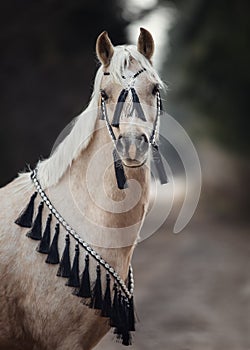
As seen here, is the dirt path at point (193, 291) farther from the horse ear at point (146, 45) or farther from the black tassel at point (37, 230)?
the horse ear at point (146, 45)

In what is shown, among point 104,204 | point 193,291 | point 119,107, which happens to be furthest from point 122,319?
point 193,291

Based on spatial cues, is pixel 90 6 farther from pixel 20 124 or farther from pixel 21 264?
pixel 21 264

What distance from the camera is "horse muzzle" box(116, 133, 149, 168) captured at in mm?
2205

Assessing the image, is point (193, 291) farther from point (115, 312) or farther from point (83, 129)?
point (83, 129)

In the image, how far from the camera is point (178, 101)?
1145 centimetres

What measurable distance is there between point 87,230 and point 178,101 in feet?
30.1

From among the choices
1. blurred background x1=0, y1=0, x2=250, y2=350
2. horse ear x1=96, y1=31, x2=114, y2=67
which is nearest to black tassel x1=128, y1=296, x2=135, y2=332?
horse ear x1=96, y1=31, x2=114, y2=67

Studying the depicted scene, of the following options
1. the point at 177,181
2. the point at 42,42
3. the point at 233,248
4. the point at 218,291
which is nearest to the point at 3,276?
the point at 218,291

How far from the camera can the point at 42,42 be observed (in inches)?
345

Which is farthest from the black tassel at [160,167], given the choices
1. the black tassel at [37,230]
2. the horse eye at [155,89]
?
the black tassel at [37,230]

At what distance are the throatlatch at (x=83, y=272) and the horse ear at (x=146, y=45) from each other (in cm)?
63

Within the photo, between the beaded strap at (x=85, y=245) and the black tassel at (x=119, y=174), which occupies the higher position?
the black tassel at (x=119, y=174)

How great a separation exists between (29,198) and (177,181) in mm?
7811

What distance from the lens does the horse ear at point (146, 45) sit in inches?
95.6
